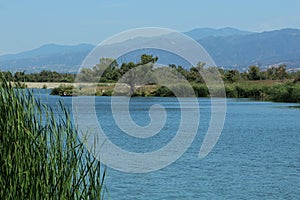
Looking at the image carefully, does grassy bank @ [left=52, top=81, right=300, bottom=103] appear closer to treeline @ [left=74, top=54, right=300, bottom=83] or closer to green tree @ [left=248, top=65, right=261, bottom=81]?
treeline @ [left=74, top=54, right=300, bottom=83]

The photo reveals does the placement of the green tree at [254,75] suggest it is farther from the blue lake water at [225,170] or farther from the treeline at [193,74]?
the blue lake water at [225,170]

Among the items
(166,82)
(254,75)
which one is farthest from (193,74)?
(254,75)

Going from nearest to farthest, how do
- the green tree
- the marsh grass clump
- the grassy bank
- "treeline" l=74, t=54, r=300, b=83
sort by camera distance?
the marsh grass clump < "treeline" l=74, t=54, r=300, b=83 < the grassy bank < the green tree

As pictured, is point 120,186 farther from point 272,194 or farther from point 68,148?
point 68,148

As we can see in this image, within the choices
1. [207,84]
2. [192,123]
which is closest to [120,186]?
[192,123]

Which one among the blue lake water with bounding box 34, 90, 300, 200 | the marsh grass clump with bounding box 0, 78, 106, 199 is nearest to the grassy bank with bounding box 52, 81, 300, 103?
the blue lake water with bounding box 34, 90, 300, 200

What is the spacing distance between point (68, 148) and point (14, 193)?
1.64 ft

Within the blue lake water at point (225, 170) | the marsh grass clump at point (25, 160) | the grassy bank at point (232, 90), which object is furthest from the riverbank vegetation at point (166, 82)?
the marsh grass clump at point (25, 160)

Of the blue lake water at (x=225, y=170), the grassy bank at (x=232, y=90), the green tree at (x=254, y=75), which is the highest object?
the green tree at (x=254, y=75)

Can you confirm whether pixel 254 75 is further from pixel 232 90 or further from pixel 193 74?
pixel 193 74

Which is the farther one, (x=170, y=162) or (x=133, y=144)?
(x=133, y=144)

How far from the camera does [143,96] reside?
55.8 m

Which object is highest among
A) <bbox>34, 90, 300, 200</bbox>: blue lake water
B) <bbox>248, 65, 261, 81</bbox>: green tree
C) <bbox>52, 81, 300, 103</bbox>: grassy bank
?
<bbox>248, 65, 261, 81</bbox>: green tree

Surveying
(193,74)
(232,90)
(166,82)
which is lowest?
(232,90)
